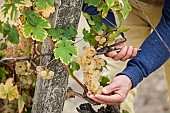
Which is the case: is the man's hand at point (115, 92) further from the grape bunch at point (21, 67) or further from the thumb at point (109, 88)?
the grape bunch at point (21, 67)

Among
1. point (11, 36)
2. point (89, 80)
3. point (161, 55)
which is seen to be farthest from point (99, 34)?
point (161, 55)

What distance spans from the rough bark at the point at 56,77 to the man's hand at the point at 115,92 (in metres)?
0.09

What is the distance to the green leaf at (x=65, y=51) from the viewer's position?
1241mm

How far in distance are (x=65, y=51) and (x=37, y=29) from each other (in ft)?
Result: 0.28

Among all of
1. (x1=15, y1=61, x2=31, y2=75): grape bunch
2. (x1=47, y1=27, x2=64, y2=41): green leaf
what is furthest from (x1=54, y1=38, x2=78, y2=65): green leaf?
(x1=15, y1=61, x2=31, y2=75): grape bunch

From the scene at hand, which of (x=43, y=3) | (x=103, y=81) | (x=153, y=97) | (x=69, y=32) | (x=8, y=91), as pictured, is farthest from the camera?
(x=153, y=97)

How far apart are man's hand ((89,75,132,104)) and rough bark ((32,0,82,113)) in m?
0.09

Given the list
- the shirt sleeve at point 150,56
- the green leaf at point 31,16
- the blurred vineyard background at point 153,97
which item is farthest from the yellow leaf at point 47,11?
the blurred vineyard background at point 153,97

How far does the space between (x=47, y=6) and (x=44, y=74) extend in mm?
181

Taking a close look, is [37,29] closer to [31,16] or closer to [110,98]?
[31,16]

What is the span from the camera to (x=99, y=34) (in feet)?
4.63

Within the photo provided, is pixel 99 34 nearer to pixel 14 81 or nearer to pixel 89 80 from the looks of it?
pixel 89 80

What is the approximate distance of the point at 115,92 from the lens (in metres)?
1.57

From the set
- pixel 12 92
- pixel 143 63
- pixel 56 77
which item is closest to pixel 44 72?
pixel 56 77
